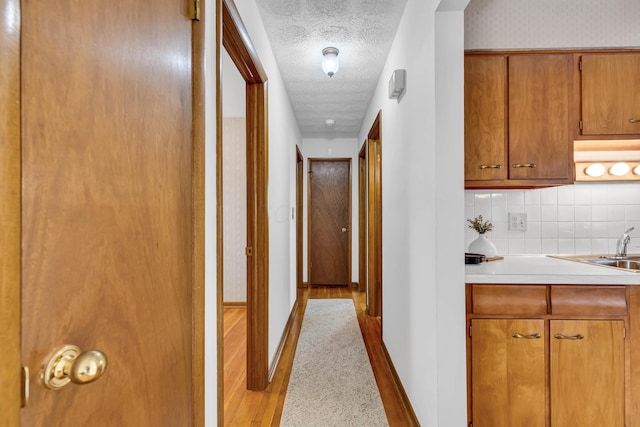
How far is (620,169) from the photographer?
7.25 feet

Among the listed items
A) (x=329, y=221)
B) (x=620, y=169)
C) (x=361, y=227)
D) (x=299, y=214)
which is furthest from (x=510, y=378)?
(x=329, y=221)

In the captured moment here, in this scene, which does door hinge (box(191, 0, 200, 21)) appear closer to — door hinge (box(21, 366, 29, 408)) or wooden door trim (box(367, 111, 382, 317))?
door hinge (box(21, 366, 29, 408))

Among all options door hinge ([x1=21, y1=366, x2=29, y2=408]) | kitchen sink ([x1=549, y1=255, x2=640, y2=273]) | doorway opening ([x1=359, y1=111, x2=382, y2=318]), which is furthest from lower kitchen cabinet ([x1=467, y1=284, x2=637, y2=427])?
doorway opening ([x1=359, y1=111, x2=382, y2=318])

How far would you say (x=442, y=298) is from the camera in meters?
1.51

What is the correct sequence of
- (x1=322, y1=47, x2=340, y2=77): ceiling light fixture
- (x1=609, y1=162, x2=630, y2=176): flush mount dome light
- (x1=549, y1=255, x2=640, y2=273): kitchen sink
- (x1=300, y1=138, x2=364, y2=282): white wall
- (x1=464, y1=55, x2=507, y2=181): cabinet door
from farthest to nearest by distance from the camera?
1. (x1=300, y1=138, x2=364, y2=282): white wall
2. (x1=322, y1=47, x2=340, y2=77): ceiling light fixture
3. (x1=609, y1=162, x2=630, y2=176): flush mount dome light
4. (x1=549, y1=255, x2=640, y2=273): kitchen sink
5. (x1=464, y1=55, x2=507, y2=181): cabinet door

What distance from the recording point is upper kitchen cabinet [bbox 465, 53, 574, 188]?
187cm

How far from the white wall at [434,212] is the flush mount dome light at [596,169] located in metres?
1.23

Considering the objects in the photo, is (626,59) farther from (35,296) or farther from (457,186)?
(35,296)

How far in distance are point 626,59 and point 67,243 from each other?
267cm

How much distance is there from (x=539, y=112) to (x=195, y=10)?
180cm

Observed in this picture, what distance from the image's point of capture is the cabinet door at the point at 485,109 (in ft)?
6.12

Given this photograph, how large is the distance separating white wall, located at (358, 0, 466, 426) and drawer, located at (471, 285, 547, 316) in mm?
132

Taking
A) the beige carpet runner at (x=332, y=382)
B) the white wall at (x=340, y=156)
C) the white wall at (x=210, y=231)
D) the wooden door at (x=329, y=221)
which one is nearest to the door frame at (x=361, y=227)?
the white wall at (x=340, y=156)

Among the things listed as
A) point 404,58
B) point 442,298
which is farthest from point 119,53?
point 404,58
